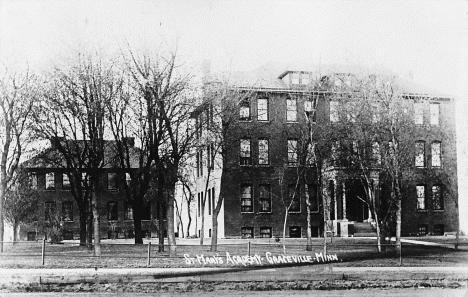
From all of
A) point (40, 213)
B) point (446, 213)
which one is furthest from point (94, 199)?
point (446, 213)

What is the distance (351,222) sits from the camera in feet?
137

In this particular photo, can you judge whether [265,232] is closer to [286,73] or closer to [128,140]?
[286,73]

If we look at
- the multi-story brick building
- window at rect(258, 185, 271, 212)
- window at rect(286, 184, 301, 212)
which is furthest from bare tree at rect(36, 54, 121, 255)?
window at rect(286, 184, 301, 212)

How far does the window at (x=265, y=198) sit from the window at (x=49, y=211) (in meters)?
15.6

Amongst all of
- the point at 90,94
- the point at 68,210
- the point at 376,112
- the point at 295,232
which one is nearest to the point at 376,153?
the point at 376,112

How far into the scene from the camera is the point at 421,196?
147ft

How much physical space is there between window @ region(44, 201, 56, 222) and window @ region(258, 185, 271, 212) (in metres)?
15.6

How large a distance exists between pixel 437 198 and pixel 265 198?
13350 mm

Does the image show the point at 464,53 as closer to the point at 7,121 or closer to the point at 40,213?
the point at 7,121

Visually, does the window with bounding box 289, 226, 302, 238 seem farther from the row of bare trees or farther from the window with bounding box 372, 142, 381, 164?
the row of bare trees

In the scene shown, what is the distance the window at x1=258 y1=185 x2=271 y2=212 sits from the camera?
141 ft

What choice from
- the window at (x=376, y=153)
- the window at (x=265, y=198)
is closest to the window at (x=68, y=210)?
the window at (x=265, y=198)

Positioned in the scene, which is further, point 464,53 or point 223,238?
point 223,238

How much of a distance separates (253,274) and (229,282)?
2.56 feet
